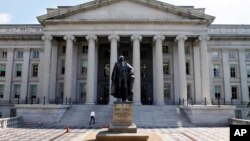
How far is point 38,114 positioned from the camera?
100 feet

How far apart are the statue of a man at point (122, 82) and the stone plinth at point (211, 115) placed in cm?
→ 1691

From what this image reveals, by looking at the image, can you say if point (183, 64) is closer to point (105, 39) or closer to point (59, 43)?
point (105, 39)

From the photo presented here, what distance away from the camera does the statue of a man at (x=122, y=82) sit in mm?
15648

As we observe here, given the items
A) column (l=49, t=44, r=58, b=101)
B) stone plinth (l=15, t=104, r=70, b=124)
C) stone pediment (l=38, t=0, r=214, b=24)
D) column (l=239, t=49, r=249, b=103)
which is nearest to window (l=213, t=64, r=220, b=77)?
column (l=239, t=49, r=249, b=103)

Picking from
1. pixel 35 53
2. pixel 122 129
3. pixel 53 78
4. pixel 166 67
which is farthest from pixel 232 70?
pixel 122 129

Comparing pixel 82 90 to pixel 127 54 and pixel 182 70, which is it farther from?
pixel 182 70

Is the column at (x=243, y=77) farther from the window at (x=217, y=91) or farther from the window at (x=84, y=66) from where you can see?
the window at (x=84, y=66)

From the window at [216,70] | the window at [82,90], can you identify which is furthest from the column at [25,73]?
the window at [216,70]

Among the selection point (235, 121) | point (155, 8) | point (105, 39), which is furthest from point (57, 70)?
point (235, 121)

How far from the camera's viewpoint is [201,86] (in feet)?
133

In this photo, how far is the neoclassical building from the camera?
38969 millimetres

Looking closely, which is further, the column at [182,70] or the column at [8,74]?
the column at [8,74]

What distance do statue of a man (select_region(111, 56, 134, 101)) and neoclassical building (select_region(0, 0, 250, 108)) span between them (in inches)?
863

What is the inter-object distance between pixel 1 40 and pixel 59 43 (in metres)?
11.7
